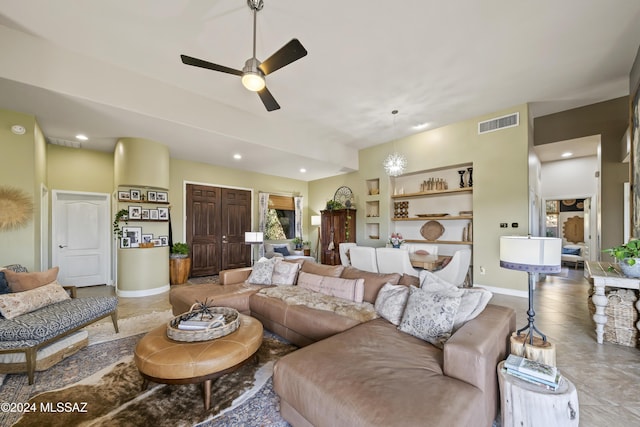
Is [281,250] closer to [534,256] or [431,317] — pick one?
[431,317]

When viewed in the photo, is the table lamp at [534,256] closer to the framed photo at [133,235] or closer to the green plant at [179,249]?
the framed photo at [133,235]

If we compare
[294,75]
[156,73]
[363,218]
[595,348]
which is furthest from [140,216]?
[595,348]

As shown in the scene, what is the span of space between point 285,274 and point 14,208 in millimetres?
3795

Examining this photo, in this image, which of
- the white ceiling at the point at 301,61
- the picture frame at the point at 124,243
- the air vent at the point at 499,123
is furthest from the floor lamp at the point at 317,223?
the picture frame at the point at 124,243

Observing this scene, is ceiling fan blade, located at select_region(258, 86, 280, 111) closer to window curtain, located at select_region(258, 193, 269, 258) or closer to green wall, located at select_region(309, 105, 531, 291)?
green wall, located at select_region(309, 105, 531, 291)

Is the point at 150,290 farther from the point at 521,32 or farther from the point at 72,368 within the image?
the point at 521,32

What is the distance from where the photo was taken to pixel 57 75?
10.2ft

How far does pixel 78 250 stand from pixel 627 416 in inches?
315

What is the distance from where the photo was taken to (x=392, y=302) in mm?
2354

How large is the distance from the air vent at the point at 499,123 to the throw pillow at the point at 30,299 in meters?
6.95

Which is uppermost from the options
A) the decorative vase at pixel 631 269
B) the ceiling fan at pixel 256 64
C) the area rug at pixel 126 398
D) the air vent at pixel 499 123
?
the air vent at pixel 499 123

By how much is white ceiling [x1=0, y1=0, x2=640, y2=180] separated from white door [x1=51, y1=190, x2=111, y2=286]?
127 centimetres

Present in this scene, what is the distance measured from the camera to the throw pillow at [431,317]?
1.93 metres

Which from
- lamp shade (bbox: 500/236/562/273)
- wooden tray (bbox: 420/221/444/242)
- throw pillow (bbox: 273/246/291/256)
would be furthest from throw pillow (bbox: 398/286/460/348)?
throw pillow (bbox: 273/246/291/256)
